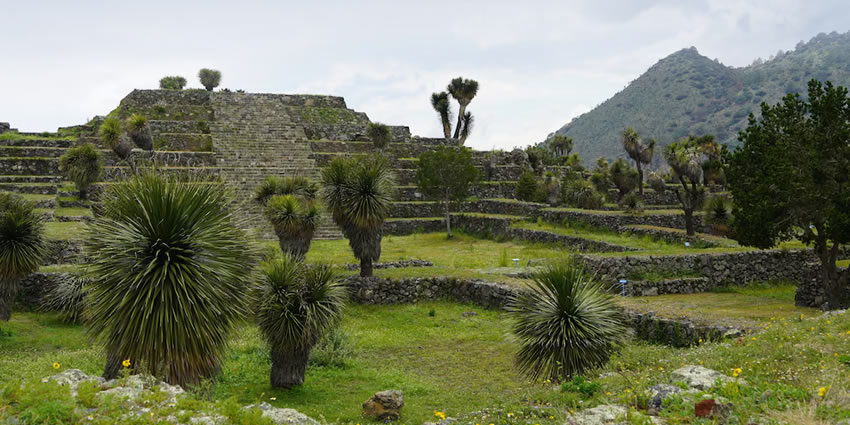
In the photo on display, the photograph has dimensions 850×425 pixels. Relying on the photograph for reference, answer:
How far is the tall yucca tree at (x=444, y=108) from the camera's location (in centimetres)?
5550

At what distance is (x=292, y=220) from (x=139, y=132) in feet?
60.1

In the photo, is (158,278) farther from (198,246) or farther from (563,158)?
(563,158)

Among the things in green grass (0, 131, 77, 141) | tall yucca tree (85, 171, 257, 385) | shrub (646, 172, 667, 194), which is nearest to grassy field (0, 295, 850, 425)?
tall yucca tree (85, 171, 257, 385)

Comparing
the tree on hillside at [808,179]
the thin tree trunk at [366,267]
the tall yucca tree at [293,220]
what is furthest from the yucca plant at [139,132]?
the tree on hillside at [808,179]

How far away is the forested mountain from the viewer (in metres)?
116

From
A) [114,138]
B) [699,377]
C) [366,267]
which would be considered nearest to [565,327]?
[699,377]

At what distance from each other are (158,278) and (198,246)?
644 millimetres

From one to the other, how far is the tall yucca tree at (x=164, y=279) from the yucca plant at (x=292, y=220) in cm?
991

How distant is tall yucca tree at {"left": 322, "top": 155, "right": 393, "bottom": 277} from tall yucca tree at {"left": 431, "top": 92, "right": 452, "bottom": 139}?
39.7 metres

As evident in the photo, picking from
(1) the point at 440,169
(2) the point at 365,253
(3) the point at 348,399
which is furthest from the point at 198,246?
(1) the point at 440,169

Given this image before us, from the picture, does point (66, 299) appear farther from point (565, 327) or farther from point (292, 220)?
point (565, 327)

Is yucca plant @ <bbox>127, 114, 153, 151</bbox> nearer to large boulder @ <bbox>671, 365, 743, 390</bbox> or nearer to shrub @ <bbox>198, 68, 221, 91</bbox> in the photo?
shrub @ <bbox>198, 68, 221, 91</bbox>

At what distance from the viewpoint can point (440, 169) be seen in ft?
107

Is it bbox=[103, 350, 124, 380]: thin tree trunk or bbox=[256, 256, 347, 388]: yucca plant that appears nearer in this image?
bbox=[103, 350, 124, 380]: thin tree trunk
